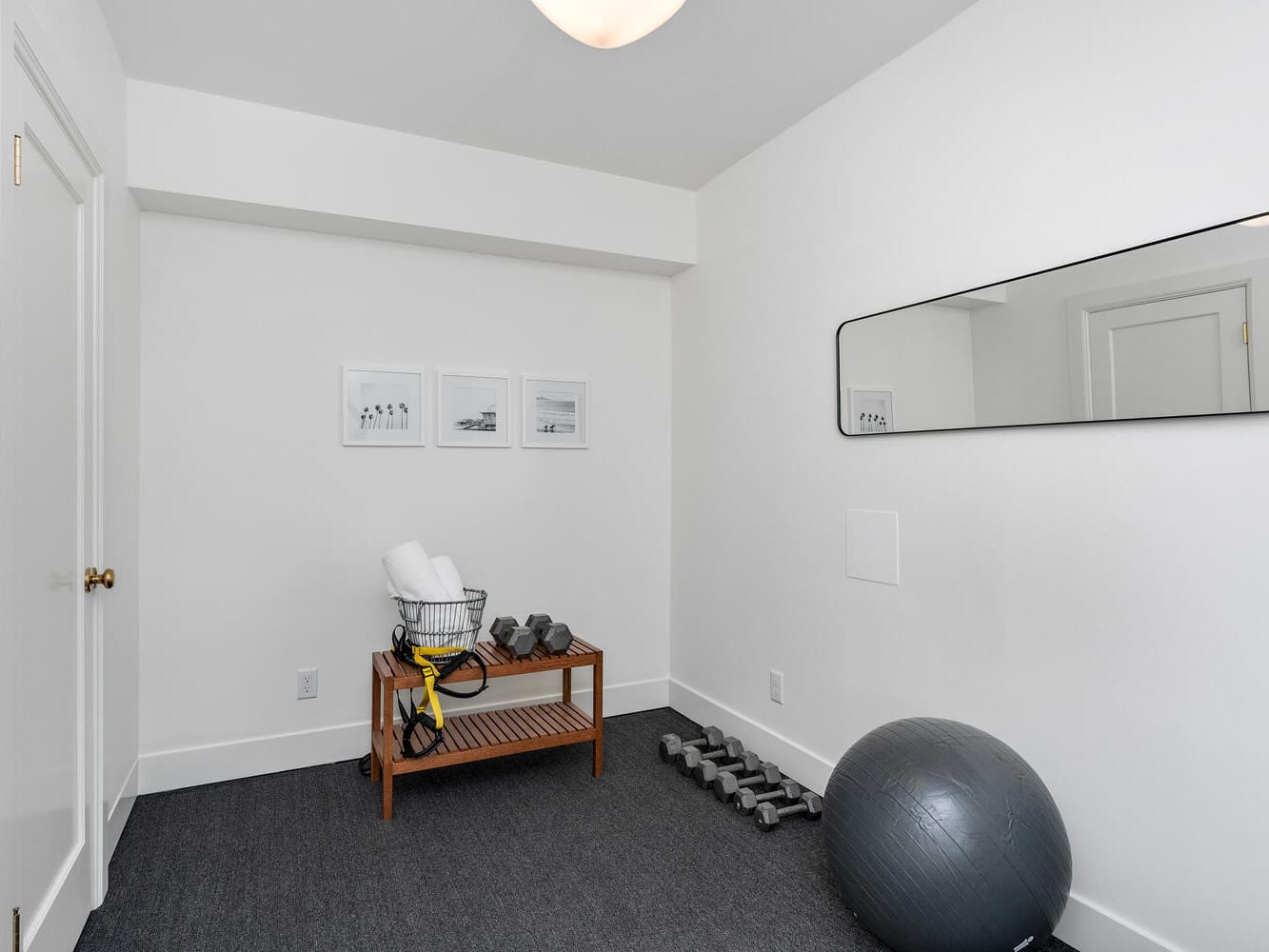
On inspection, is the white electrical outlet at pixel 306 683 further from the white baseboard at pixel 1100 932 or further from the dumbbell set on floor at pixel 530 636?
the white baseboard at pixel 1100 932

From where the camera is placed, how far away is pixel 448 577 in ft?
9.25

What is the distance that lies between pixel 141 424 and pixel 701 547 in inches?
92.0

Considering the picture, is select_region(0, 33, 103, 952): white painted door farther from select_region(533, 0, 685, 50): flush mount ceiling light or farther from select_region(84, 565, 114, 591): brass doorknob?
select_region(533, 0, 685, 50): flush mount ceiling light

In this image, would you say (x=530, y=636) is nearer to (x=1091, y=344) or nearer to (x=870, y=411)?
(x=870, y=411)

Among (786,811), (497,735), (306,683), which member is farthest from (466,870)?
(306,683)

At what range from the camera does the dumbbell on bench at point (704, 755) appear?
2.93 m

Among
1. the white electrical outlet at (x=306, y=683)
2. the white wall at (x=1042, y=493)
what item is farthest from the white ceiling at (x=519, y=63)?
the white electrical outlet at (x=306, y=683)

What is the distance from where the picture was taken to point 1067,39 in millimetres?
1945

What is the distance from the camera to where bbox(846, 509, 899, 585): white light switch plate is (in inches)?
98.4

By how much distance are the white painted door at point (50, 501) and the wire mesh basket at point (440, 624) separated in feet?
3.07

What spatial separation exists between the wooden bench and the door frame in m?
1.89

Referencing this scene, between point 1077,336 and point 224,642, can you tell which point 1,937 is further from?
point 1077,336

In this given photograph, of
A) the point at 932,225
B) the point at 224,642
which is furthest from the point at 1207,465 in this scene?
→ the point at 224,642

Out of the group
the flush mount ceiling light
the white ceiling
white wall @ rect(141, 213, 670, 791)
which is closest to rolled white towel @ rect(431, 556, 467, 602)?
white wall @ rect(141, 213, 670, 791)
